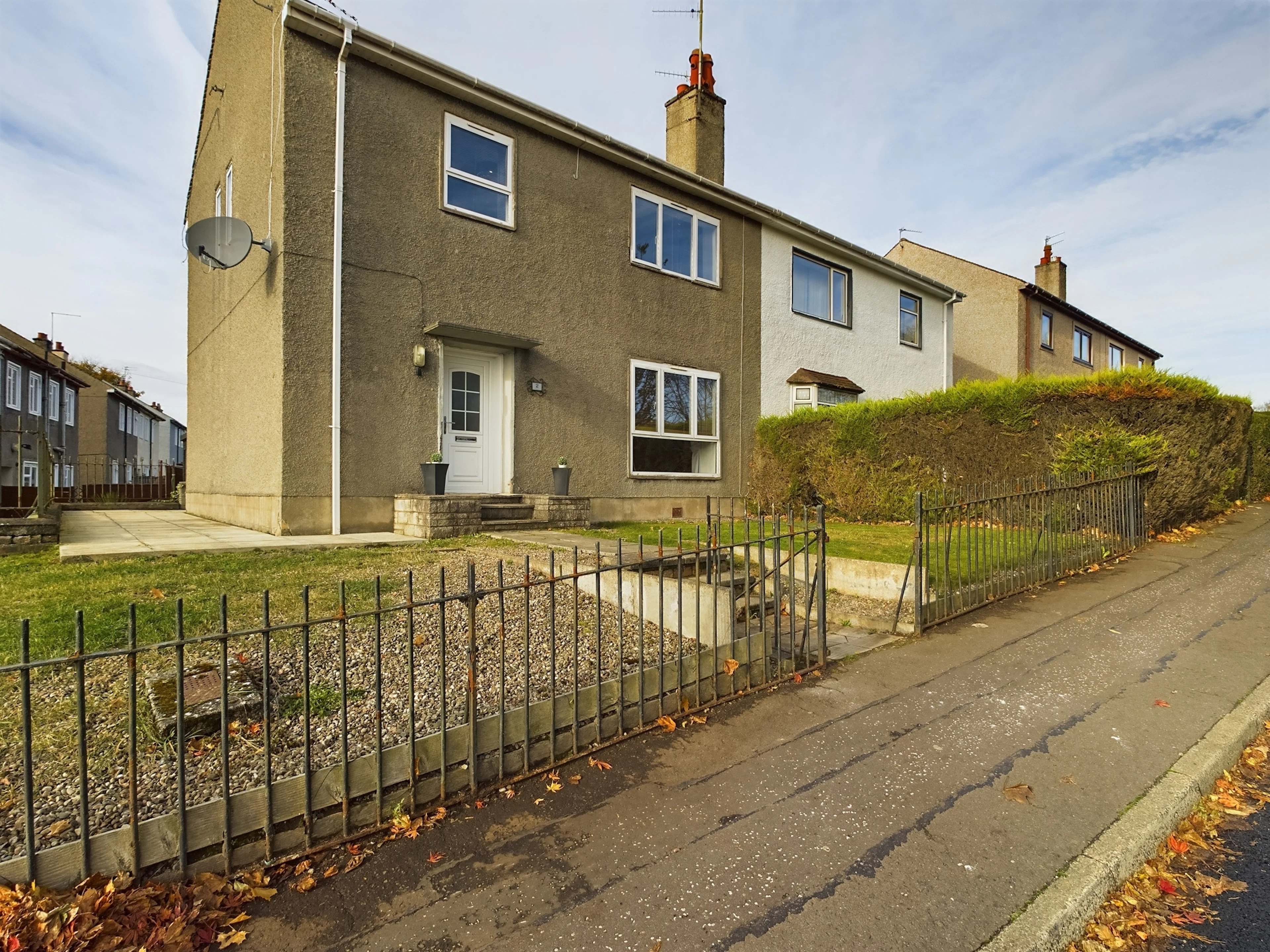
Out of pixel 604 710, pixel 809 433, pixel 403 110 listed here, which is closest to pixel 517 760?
pixel 604 710

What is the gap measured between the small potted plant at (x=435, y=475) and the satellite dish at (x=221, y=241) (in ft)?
11.6

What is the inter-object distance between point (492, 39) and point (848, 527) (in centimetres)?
971

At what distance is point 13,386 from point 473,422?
27.4 metres

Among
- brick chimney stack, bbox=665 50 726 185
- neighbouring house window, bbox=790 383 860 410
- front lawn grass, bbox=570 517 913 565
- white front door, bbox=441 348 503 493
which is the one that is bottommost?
front lawn grass, bbox=570 517 913 565

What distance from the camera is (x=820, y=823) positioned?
2.82 metres

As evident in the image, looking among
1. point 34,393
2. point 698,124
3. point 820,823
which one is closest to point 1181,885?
point 820,823

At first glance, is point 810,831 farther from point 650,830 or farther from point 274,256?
point 274,256

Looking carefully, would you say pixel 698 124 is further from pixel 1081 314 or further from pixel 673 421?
pixel 1081 314

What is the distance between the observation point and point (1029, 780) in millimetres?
3188

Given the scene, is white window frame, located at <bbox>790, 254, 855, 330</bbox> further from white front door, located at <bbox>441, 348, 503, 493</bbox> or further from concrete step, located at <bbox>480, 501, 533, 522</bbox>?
concrete step, located at <bbox>480, 501, 533, 522</bbox>

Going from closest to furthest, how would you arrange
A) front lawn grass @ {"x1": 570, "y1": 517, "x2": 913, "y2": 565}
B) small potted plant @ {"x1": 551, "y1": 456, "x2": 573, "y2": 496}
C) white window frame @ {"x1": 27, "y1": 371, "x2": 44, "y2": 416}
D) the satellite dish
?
front lawn grass @ {"x1": 570, "y1": 517, "x2": 913, "y2": 565}, the satellite dish, small potted plant @ {"x1": 551, "y1": 456, "x2": 573, "y2": 496}, white window frame @ {"x1": 27, "y1": 371, "x2": 44, "y2": 416}

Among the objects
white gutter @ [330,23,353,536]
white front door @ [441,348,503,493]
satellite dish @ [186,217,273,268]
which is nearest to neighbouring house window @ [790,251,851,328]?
white front door @ [441,348,503,493]

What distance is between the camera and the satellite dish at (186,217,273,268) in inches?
352

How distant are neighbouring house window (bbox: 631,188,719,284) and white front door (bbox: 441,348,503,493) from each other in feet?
12.2
